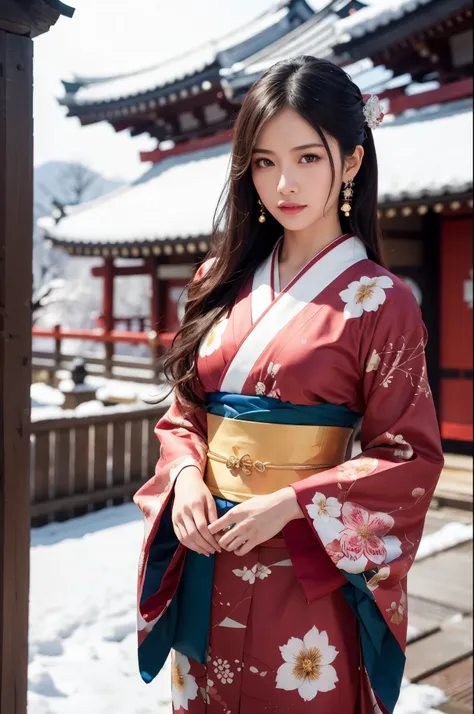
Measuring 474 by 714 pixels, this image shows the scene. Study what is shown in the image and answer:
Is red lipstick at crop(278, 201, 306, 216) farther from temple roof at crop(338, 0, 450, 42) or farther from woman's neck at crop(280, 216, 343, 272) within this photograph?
temple roof at crop(338, 0, 450, 42)

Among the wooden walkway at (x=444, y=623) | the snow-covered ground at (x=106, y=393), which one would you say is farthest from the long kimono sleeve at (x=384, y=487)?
the snow-covered ground at (x=106, y=393)

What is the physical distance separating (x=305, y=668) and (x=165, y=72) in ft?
50.9

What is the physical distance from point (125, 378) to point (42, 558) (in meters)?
8.07

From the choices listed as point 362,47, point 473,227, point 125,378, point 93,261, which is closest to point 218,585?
point 473,227

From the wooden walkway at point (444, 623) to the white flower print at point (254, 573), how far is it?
186cm

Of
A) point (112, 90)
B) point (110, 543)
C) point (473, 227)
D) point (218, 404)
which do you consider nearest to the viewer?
point (218, 404)

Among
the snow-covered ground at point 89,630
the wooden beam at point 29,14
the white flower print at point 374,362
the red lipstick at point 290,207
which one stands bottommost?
the snow-covered ground at point 89,630

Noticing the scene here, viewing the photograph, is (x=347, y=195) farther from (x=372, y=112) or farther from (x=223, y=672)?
(x=223, y=672)

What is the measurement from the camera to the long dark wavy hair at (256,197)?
1502mm

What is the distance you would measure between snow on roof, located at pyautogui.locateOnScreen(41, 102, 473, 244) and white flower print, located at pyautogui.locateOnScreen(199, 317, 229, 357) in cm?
288

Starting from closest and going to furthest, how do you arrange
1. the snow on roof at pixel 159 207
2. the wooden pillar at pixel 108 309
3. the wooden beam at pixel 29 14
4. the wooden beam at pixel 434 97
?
the wooden beam at pixel 29 14
the wooden beam at pixel 434 97
the snow on roof at pixel 159 207
the wooden pillar at pixel 108 309

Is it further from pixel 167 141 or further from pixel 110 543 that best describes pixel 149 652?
pixel 167 141

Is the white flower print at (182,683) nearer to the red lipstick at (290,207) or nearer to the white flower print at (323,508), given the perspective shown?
the white flower print at (323,508)

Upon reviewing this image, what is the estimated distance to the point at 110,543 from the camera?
15.9 feet
